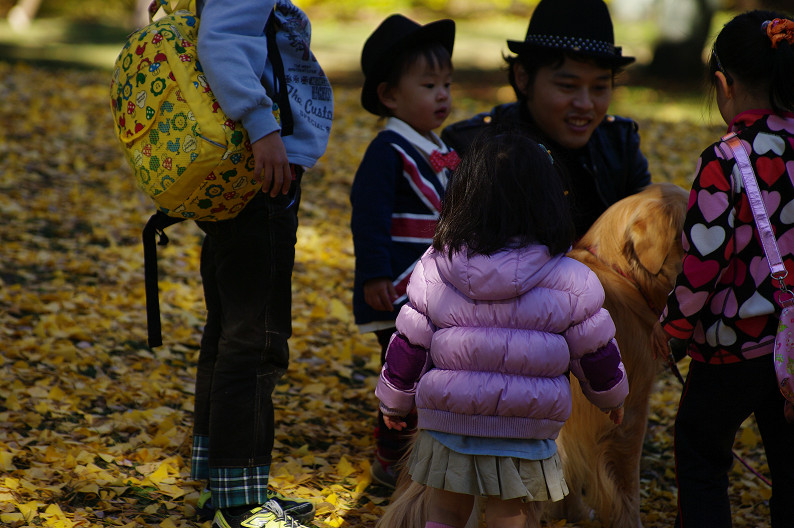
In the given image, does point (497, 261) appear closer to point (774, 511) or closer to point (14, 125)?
point (774, 511)

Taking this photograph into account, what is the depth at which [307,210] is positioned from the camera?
322 inches

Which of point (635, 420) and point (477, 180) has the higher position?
point (477, 180)

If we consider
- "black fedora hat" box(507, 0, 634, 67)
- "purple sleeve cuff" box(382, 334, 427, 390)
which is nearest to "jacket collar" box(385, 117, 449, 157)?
"black fedora hat" box(507, 0, 634, 67)

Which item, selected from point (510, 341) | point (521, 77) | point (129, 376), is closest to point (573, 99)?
point (521, 77)

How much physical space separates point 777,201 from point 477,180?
0.96 metres

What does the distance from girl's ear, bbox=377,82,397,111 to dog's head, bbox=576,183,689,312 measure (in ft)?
3.59

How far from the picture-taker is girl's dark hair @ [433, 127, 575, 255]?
246cm

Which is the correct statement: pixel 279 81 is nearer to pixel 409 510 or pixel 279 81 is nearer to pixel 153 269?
pixel 153 269

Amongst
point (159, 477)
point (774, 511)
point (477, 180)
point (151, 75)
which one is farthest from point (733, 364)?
point (159, 477)

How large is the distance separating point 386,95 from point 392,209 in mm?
559

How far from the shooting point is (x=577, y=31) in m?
3.74

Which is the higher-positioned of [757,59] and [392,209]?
[757,59]

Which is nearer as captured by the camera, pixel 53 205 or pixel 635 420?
pixel 635 420

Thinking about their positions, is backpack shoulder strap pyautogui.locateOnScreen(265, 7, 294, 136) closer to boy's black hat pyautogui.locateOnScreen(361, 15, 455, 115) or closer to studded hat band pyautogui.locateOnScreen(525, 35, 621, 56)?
boy's black hat pyautogui.locateOnScreen(361, 15, 455, 115)
